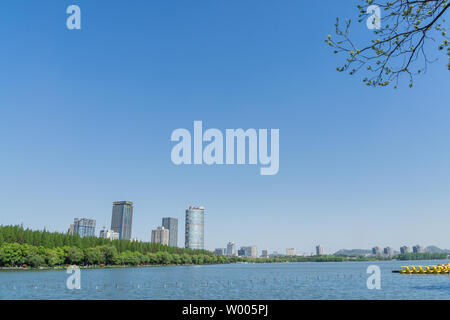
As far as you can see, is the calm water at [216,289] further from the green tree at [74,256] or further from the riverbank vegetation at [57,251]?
the green tree at [74,256]

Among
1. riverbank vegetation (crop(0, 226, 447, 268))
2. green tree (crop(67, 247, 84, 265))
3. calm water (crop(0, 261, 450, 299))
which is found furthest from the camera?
green tree (crop(67, 247, 84, 265))

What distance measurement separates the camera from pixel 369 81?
9797mm

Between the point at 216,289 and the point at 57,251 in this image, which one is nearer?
the point at 216,289

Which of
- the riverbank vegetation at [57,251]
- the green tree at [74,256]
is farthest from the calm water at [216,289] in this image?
the green tree at [74,256]

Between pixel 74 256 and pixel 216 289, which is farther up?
pixel 216 289

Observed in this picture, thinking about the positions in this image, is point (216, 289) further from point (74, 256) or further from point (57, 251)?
point (57, 251)

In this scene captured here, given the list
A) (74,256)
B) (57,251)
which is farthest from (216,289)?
(57,251)

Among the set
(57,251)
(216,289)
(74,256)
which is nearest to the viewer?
(216,289)

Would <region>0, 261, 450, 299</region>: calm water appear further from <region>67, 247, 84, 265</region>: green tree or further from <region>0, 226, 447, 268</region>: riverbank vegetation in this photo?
<region>67, 247, 84, 265</region>: green tree

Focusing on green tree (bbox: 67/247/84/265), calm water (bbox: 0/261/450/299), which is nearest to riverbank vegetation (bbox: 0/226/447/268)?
green tree (bbox: 67/247/84/265)

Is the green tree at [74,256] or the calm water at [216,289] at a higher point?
the calm water at [216,289]

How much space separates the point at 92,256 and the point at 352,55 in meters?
130
